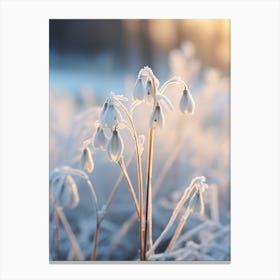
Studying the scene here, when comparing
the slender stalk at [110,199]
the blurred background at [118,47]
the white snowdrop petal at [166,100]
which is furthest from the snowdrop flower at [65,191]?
the white snowdrop petal at [166,100]

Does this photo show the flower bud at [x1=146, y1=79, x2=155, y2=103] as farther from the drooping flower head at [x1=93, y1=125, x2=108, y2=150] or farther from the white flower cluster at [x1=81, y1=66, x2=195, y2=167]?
the drooping flower head at [x1=93, y1=125, x2=108, y2=150]

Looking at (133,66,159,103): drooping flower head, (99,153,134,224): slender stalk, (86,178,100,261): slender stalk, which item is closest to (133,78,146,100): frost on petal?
(133,66,159,103): drooping flower head
